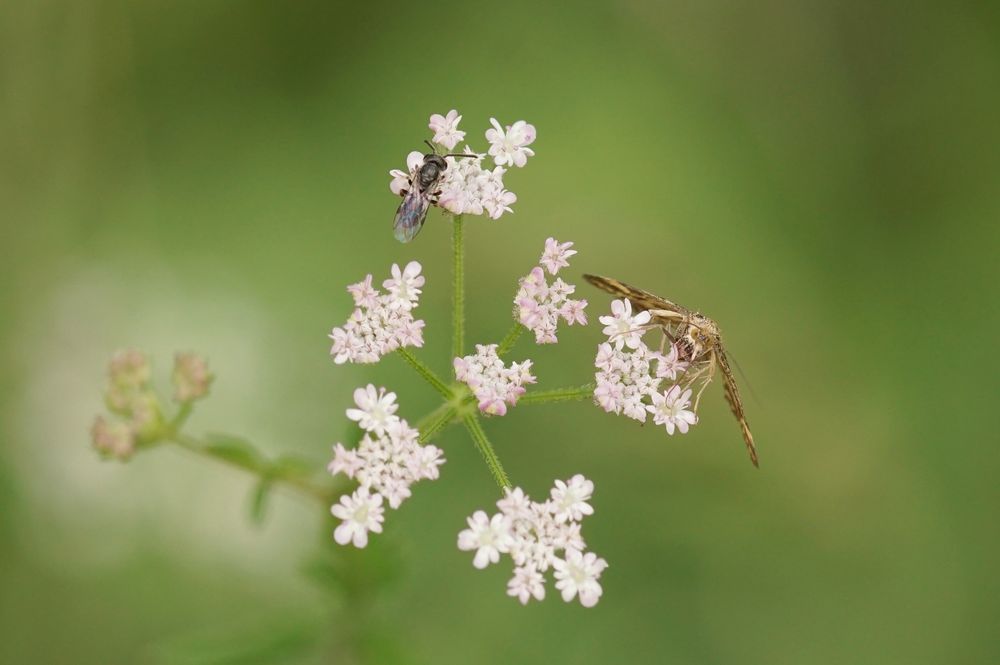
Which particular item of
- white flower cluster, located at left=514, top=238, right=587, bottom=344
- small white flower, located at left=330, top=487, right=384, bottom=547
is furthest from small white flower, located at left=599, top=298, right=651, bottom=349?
small white flower, located at left=330, top=487, right=384, bottom=547

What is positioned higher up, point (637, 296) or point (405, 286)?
point (637, 296)

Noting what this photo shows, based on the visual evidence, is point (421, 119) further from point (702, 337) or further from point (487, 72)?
point (702, 337)

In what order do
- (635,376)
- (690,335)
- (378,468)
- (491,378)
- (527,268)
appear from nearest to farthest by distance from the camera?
1. (378,468)
2. (491,378)
3. (635,376)
4. (690,335)
5. (527,268)

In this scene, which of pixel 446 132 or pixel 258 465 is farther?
pixel 258 465

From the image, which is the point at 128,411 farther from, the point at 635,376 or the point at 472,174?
the point at 635,376

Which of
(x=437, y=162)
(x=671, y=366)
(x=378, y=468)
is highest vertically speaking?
(x=437, y=162)

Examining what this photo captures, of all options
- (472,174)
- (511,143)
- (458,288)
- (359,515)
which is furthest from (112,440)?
(511,143)
